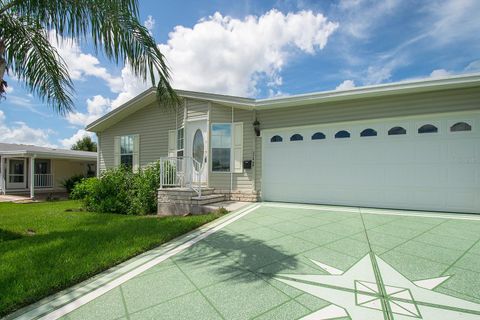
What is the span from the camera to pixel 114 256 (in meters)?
3.41

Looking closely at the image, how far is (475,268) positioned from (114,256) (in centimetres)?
437

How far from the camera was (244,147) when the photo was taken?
25.8 ft

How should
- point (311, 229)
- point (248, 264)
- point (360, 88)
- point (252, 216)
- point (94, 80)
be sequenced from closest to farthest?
point (248, 264)
point (311, 229)
point (252, 216)
point (360, 88)
point (94, 80)

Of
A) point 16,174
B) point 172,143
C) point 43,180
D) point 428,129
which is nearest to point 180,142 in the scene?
point 172,143

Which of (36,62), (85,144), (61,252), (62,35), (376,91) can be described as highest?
(85,144)

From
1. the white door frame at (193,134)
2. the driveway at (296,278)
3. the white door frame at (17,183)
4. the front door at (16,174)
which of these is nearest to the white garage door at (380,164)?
the driveway at (296,278)

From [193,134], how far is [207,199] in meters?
2.54

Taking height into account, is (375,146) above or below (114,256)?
above

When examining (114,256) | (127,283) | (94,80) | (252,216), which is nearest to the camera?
(127,283)

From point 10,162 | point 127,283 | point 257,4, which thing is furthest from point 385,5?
point 10,162

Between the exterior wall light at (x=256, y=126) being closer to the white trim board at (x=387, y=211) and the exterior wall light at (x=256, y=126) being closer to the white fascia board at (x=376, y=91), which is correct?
the white fascia board at (x=376, y=91)

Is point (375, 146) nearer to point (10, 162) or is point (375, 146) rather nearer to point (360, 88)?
point (360, 88)

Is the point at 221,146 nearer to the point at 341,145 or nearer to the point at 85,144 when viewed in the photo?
the point at 341,145

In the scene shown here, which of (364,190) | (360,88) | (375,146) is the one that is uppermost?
(360,88)
